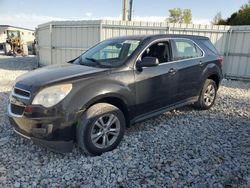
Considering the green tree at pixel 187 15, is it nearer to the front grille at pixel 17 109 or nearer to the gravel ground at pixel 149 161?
the gravel ground at pixel 149 161

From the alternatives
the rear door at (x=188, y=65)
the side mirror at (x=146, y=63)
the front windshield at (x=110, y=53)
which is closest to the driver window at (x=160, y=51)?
the rear door at (x=188, y=65)

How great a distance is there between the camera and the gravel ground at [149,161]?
2793 millimetres

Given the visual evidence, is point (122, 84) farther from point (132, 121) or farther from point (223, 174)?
point (223, 174)

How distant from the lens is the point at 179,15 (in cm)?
4241

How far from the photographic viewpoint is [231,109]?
5617 mm

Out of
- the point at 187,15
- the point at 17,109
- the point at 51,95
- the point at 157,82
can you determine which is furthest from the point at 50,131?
the point at 187,15

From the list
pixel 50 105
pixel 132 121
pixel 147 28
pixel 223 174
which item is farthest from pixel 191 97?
pixel 147 28

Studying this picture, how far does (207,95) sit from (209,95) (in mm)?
84

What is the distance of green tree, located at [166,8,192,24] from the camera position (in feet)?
136

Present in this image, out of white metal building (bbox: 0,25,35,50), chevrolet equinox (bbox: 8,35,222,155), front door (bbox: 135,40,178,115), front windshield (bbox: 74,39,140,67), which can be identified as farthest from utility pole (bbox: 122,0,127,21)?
white metal building (bbox: 0,25,35,50)

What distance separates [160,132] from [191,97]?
1.19m

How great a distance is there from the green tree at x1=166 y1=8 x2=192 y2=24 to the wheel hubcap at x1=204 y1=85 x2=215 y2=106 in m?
39.0

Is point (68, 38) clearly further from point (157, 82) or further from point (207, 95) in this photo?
point (157, 82)

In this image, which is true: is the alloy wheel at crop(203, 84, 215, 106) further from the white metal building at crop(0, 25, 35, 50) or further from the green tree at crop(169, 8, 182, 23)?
the green tree at crop(169, 8, 182, 23)
